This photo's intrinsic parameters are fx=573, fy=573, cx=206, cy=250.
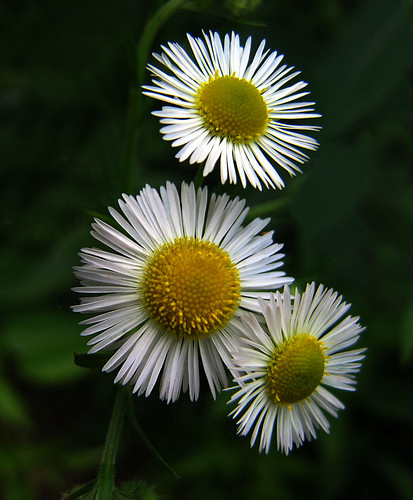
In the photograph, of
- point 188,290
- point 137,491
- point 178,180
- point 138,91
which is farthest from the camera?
point 178,180

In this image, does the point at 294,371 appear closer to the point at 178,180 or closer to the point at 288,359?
the point at 288,359

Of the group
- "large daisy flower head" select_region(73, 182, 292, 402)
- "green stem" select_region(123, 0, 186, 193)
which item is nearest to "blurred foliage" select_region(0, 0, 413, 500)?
"green stem" select_region(123, 0, 186, 193)

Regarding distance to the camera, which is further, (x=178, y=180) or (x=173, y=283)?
(x=178, y=180)

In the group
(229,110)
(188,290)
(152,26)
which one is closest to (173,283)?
(188,290)

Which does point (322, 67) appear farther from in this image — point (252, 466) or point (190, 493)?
point (190, 493)

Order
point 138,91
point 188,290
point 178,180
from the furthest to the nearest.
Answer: point 178,180 → point 138,91 → point 188,290

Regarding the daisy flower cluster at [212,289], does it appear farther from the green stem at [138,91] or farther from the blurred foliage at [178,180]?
the blurred foliage at [178,180]

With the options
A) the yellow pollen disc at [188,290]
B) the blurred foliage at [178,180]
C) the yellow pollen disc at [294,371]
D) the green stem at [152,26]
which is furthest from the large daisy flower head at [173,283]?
the blurred foliage at [178,180]
